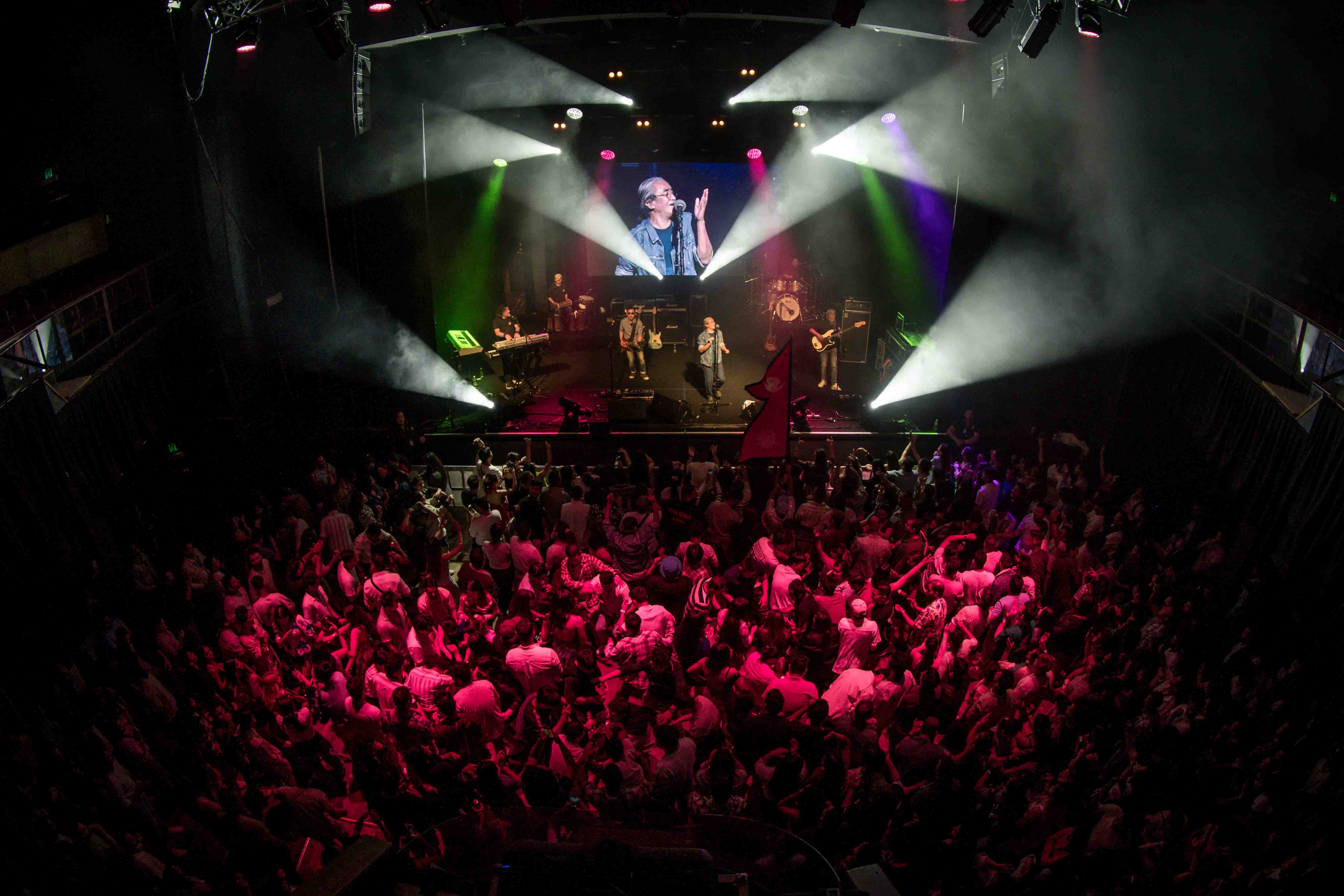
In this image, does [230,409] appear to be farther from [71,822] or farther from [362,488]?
[71,822]

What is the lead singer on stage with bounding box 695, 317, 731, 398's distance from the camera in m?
12.9

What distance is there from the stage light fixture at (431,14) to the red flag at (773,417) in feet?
17.1

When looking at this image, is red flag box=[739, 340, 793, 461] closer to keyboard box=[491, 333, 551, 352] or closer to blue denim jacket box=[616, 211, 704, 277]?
keyboard box=[491, 333, 551, 352]

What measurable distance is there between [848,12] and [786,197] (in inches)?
249

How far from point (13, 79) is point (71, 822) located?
949 cm

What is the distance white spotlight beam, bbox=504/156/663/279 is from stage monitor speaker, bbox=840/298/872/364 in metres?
3.58

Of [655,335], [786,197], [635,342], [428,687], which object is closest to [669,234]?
[655,335]

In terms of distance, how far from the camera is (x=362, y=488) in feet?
29.7

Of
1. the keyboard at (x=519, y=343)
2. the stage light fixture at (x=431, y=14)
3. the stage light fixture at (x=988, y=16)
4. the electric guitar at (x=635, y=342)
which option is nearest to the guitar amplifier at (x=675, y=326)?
the electric guitar at (x=635, y=342)

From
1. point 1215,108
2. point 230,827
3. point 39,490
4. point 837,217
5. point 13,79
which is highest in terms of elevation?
point 13,79

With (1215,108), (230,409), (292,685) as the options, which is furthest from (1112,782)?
(230,409)

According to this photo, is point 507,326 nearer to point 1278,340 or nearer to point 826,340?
point 826,340

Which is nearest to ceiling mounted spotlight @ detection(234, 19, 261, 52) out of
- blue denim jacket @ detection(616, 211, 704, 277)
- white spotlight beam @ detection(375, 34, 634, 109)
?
white spotlight beam @ detection(375, 34, 634, 109)

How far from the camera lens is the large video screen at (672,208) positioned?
1502 cm
